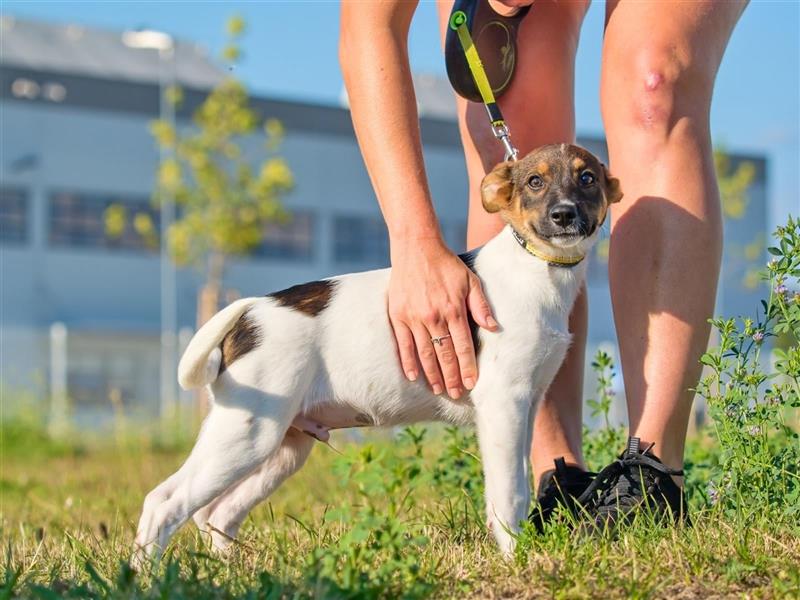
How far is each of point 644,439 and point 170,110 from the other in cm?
2745

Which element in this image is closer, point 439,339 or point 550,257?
point 439,339

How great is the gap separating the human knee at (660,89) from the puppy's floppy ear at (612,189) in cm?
18

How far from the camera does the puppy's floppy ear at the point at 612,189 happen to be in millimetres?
3990

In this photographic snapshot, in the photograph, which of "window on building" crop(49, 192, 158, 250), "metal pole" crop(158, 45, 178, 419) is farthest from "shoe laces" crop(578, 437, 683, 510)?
"window on building" crop(49, 192, 158, 250)

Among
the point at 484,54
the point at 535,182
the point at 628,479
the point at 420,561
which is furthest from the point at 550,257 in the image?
the point at 420,561

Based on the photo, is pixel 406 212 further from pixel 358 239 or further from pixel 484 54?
pixel 358 239

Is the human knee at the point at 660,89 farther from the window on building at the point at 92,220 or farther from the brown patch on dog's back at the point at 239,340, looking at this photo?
the window on building at the point at 92,220

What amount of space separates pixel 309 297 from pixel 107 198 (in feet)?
91.3

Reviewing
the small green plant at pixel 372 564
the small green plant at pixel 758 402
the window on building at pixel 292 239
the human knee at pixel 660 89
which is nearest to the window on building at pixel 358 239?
the window on building at pixel 292 239

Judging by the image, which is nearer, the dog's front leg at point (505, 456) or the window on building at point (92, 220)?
the dog's front leg at point (505, 456)

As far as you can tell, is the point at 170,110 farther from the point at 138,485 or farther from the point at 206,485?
the point at 206,485

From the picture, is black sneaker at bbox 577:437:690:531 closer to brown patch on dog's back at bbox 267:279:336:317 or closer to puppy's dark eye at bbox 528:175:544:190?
puppy's dark eye at bbox 528:175:544:190

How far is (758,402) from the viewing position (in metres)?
3.58

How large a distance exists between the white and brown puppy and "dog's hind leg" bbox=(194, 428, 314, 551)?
0.61 ft
